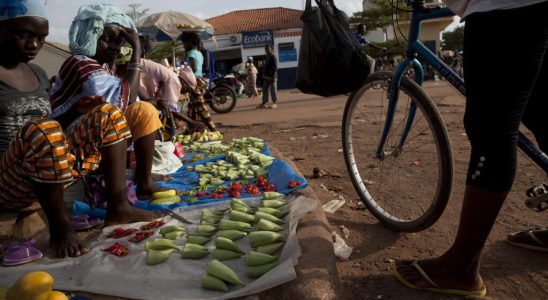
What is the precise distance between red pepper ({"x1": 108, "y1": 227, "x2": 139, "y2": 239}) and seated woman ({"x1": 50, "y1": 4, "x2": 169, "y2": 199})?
648 millimetres

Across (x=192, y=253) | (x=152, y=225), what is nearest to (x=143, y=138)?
(x=152, y=225)

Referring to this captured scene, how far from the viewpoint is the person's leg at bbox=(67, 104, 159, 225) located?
226 centimetres

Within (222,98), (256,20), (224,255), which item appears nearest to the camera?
(224,255)

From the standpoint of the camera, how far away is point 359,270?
1.92 meters

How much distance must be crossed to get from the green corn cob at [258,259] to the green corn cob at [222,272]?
0.34 feet

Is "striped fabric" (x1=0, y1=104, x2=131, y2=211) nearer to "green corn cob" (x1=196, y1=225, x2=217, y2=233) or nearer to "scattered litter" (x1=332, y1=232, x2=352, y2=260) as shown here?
"green corn cob" (x1=196, y1=225, x2=217, y2=233)

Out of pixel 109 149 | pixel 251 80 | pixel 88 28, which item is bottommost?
pixel 251 80

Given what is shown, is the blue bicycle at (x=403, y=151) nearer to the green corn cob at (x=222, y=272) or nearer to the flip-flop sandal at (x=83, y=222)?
the green corn cob at (x=222, y=272)

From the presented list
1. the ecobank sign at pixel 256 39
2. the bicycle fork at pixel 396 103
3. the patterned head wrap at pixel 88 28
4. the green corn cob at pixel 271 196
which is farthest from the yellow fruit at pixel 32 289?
the ecobank sign at pixel 256 39

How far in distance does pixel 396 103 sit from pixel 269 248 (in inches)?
44.3

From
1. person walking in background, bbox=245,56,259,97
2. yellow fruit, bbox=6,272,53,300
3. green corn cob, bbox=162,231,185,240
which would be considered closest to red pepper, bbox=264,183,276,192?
green corn cob, bbox=162,231,185,240

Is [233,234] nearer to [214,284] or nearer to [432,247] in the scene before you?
[214,284]

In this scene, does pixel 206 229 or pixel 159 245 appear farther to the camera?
pixel 206 229

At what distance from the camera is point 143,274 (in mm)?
1783
